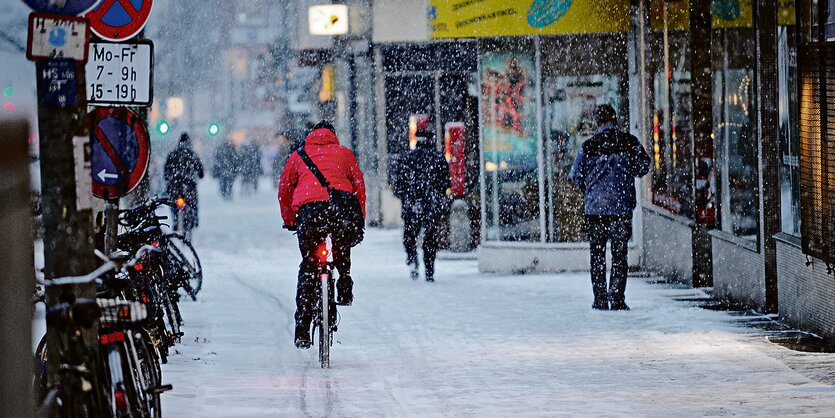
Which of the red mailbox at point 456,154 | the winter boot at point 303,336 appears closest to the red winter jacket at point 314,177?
the winter boot at point 303,336

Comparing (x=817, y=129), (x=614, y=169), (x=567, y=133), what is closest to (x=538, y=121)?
(x=567, y=133)

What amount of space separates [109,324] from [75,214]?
57cm

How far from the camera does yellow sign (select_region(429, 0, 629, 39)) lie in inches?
759

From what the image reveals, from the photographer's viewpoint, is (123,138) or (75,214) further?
(123,138)

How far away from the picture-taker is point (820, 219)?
480 inches

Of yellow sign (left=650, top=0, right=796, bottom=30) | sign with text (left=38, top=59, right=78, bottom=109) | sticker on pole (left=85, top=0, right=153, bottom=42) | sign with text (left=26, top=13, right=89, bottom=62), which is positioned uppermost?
yellow sign (left=650, top=0, right=796, bottom=30)

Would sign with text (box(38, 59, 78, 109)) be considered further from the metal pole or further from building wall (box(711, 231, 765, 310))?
building wall (box(711, 231, 765, 310))

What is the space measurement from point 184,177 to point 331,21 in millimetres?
5791

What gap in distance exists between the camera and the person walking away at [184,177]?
86.8ft

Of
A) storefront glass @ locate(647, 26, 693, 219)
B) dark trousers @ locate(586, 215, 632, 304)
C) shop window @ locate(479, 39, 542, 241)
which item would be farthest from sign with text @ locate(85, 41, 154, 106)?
shop window @ locate(479, 39, 542, 241)

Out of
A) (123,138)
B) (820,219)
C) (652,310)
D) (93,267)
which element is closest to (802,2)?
(820,219)

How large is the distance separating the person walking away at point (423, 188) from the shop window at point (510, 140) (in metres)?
0.89

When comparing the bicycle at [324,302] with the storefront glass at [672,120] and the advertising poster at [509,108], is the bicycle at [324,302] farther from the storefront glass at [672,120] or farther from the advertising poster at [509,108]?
the advertising poster at [509,108]

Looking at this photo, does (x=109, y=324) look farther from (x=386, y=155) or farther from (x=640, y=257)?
(x=386, y=155)
